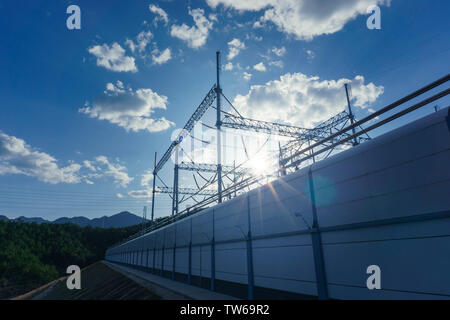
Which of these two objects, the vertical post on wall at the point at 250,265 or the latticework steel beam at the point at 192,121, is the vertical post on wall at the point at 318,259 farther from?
the latticework steel beam at the point at 192,121

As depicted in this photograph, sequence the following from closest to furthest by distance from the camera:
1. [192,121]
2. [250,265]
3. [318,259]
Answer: [318,259] → [250,265] → [192,121]

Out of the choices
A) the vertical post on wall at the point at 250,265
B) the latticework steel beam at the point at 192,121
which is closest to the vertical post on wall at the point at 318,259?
the vertical post on wall at the point at 250,265

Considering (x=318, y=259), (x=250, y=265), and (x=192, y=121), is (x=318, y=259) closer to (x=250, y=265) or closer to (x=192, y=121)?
(x=250, y=265)

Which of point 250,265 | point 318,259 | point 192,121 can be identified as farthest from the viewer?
point 192,121

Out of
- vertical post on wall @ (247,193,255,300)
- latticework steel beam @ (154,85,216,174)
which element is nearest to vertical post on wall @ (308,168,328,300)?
vertical post on wall @ (247,193,255,300)

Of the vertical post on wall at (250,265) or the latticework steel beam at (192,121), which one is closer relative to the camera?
the vertical post on wall at (250,265)

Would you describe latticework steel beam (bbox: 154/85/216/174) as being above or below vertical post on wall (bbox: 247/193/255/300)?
above

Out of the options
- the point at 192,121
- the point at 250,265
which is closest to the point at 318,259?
the point at 250,265

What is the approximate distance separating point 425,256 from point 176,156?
3621cm

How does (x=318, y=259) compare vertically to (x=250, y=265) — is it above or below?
above

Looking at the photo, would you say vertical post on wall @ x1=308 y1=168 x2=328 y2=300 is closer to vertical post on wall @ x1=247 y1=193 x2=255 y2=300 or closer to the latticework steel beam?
vertical post on wall @ x1=247 y1=193 x2=255 y2=300

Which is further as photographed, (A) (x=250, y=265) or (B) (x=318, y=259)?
(A) (x=250, y=265)

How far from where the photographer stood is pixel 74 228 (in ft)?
291
